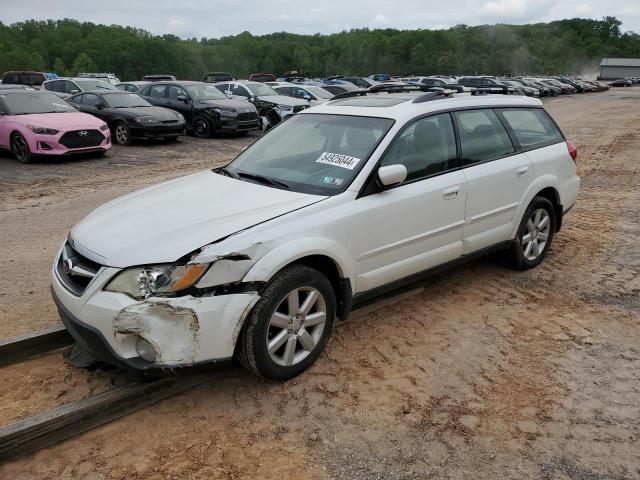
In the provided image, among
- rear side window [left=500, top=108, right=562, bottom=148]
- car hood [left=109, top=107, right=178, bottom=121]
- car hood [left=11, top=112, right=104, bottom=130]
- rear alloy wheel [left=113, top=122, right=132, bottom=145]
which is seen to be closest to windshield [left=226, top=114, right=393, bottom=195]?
rear side window [left=500, top=108, right=562, bottom=148]

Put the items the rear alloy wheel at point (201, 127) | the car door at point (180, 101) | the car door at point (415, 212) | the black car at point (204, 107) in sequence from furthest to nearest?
the car door at point (180, 101) → the rear alloy wheel at point (201, 127) → the black car at point (204, 107) → the car door at point (415, 212)

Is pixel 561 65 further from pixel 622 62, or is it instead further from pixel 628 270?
pixel 628 270

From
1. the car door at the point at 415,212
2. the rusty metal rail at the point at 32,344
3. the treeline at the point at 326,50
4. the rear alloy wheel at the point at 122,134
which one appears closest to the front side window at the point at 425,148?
the car door at the point at 415,212

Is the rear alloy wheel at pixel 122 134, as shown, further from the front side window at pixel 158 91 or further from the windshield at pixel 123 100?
the front side window at pixel 158 91

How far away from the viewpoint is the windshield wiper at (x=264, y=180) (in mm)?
3869

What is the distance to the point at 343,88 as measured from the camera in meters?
25.4

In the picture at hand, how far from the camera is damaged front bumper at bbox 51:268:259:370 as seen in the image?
2939 mm

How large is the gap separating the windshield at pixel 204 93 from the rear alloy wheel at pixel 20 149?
6006 mm

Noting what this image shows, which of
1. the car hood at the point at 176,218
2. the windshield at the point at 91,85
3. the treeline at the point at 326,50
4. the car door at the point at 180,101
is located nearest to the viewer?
the car hood at the point at 176,218

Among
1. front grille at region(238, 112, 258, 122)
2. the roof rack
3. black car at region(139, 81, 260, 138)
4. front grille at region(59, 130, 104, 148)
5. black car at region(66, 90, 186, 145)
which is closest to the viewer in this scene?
the roof rack

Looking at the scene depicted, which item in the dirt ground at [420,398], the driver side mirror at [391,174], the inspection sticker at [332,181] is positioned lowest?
the dirt ground at [420,398]

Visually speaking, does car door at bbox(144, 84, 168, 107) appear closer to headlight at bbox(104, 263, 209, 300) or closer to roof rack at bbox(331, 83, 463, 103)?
roof rack at bbox(331, 83, 463, 103)

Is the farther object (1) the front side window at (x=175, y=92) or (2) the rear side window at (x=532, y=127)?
(1) the front side window at (x=175, y=92)

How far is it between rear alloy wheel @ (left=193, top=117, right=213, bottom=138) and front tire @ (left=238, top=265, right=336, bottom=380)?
13696 mm
